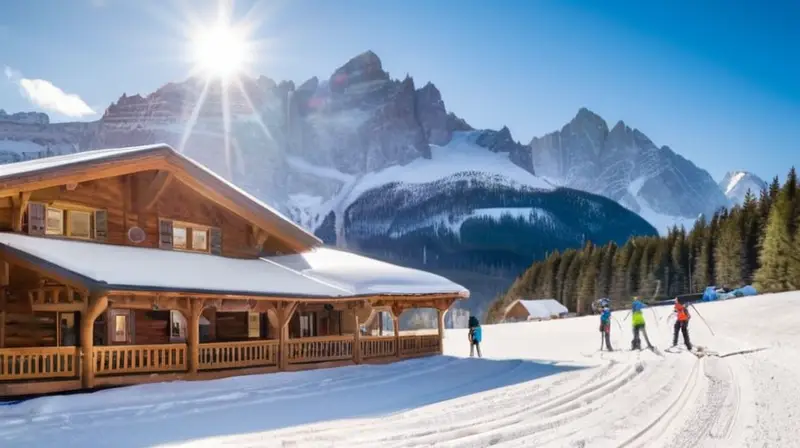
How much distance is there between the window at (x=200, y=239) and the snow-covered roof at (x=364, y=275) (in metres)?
2.48

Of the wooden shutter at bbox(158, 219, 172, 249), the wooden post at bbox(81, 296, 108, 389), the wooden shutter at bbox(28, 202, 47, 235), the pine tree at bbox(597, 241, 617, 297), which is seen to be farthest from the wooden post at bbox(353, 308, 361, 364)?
the pine tree at bbox(597, 241, 617, 297)

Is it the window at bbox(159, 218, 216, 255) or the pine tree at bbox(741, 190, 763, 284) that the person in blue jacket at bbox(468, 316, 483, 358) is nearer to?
the window at bbox(159, 218, 216, 255)

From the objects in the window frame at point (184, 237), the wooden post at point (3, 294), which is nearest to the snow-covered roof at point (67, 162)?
the wooden post at point (3, 294)

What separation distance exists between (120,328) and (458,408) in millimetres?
10525

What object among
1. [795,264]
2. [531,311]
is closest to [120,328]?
[795,264]

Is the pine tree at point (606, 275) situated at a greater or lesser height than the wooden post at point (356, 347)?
greater

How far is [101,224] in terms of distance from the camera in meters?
19.3

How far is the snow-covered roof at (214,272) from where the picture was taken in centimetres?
1546

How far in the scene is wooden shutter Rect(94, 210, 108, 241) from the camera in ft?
62.9

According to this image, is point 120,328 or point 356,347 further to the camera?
point 356,347

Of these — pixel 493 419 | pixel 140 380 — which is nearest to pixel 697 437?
pixel 493 419

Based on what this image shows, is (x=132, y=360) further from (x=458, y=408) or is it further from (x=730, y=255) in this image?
(x=730, y=255)

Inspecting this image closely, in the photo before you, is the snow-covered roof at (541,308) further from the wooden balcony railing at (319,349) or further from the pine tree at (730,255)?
the wooden balcony railing at (319,349)

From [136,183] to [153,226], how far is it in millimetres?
1306
